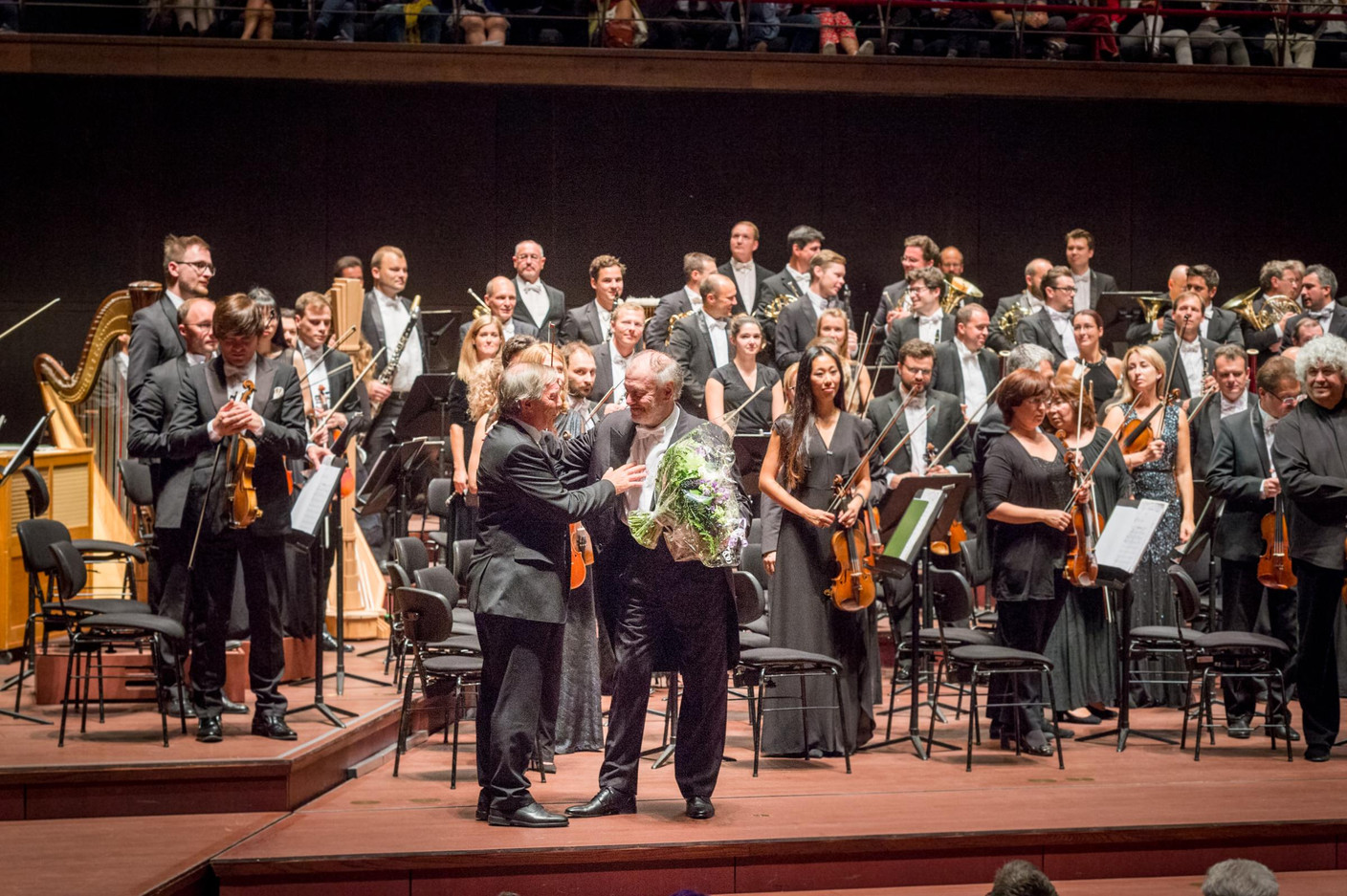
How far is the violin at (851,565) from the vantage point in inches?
209

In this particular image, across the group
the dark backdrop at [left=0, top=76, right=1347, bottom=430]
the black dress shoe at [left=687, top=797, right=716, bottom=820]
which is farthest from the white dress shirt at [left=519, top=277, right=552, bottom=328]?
the black dress shoe at [left=687, top=797, right=716, bottom=820]

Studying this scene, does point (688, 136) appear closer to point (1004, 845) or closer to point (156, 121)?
point (156, 121)

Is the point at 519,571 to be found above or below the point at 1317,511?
below

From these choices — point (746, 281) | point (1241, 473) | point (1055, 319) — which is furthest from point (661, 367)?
point (1055, 319)

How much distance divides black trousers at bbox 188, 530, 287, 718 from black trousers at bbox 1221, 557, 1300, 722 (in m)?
3.87

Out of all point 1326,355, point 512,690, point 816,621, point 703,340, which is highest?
point 703,340

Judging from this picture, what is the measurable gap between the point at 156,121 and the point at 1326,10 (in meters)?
8.20

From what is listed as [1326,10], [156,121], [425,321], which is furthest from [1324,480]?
[156,121]

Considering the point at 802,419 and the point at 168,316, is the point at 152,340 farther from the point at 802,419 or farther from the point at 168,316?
the point at 802,419

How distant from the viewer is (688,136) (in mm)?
10594

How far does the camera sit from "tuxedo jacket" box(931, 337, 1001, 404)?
26.0 feet

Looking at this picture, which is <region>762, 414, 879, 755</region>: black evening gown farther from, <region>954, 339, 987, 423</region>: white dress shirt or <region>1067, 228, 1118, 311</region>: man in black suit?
<region>1067, 228, 1118, 311</region>: man in black suit

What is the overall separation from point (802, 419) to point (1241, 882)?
2929 mm

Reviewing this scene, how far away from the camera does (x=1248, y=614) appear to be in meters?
6.20
